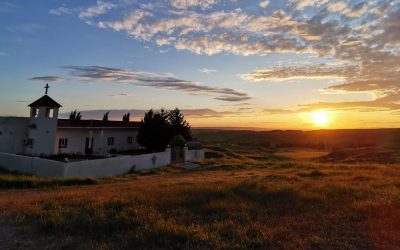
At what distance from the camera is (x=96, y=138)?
121 feet

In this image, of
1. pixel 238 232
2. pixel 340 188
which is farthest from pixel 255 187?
pixel 238 232

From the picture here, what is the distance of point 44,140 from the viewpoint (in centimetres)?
3133

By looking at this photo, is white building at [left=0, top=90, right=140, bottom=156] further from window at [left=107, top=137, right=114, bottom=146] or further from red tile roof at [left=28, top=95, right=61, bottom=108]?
window at [left=107, top=137, right=114, bottom=146]

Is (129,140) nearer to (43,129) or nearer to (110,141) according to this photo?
(110,141)

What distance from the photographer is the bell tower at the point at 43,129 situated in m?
31.3

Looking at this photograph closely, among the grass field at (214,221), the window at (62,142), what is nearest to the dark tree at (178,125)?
the window at (62,142)

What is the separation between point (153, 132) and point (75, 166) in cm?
1751

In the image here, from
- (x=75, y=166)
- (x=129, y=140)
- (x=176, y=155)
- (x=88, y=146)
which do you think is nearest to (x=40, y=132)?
(x=88, y=146)

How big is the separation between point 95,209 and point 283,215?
5.37 metres

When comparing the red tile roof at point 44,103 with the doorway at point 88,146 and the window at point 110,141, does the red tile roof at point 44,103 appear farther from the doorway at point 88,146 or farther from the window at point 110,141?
the window at point 110,141

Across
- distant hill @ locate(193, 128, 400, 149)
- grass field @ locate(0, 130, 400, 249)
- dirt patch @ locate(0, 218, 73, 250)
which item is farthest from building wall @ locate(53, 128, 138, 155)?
distant hill @ locate(193, 128, 400, 149)

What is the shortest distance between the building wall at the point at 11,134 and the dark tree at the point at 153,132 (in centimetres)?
1343

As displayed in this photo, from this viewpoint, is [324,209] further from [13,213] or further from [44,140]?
[44,140]

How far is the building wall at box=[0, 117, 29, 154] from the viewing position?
3127 cm
